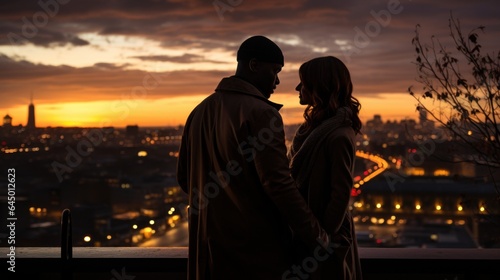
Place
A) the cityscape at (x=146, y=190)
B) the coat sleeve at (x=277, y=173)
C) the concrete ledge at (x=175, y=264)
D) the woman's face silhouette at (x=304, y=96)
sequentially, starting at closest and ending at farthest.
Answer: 1. the coat sleeve at (x=277, y=173)
2. the woman's face silhouette at (x=304, y=96)
3. the concrete ledge at (x=175, y=264)
4. the cityscape at (x=146, y=190)

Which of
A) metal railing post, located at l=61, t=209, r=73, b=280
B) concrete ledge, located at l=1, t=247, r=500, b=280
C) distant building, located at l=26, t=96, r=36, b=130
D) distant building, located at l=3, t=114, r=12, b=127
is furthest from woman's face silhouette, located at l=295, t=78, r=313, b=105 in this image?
distant building, located at l=26, t=96, r=36, b=130

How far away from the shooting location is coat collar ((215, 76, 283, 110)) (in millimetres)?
1730

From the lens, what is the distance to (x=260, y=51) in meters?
1.77

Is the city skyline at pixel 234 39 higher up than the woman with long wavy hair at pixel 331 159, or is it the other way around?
the city skyline at pixel 234 39

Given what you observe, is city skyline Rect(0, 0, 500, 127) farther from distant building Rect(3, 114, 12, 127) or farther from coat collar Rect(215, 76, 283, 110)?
coat collar Rect(215, 76, 283, 110)

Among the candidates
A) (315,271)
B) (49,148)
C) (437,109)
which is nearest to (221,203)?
(315,271)

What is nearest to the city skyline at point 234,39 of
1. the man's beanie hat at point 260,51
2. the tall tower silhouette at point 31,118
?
the tall tower silhouette at point 31,118

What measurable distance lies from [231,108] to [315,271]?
576mm

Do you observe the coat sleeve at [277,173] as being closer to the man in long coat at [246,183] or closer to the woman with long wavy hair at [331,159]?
the man in long coat at [246,183]

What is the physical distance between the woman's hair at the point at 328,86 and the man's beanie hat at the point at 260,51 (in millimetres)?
126

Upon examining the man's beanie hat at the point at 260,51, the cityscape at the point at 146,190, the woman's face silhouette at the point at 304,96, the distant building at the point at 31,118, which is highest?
the distant building at the point at 31,118

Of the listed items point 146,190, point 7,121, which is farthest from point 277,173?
point 146,190

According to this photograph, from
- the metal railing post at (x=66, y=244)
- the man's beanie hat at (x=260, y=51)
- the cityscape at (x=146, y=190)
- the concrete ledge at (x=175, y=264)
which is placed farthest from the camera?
the cityscape at (x=146, y=190)

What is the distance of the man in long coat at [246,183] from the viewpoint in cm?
165
